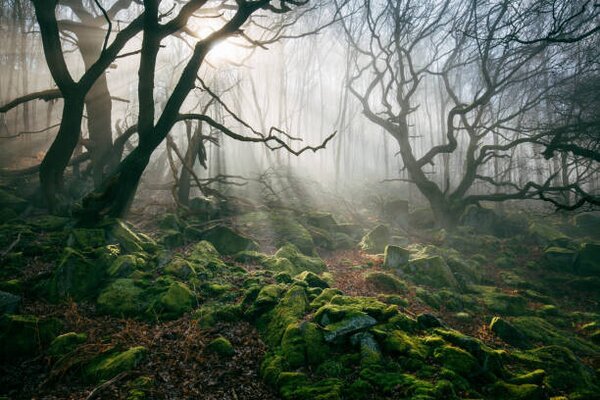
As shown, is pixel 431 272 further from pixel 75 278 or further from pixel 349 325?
pixel 75 278

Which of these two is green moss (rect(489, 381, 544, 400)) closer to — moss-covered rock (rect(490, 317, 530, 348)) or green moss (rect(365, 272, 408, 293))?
moss-covered rock (rect(490, 317, 530, 348))

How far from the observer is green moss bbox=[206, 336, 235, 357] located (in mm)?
4289

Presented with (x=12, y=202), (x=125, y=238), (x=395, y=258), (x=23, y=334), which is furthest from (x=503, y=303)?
(x=12, y=202)

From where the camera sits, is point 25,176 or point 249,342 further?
point 25,176

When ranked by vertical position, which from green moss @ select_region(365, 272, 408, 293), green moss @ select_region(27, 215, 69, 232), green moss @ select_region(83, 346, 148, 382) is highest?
green moss @ select_region(27, 215, 69, 232)

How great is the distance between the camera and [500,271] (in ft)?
35.6

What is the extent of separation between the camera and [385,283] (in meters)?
8.06

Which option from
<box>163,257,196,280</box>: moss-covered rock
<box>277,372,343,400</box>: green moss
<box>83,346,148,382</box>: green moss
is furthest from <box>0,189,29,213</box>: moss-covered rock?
<box>277,372,343,400</box>: green moss

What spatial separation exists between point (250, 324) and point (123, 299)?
211 cm

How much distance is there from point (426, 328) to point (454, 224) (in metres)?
11.5

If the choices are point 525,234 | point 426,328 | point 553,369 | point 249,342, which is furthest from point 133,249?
point 525,234

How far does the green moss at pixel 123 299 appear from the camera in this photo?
492 centimetres

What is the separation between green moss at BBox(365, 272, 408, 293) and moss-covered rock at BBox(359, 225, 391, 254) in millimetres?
3167

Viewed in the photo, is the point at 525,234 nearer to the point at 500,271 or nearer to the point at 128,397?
the point at 500,271
